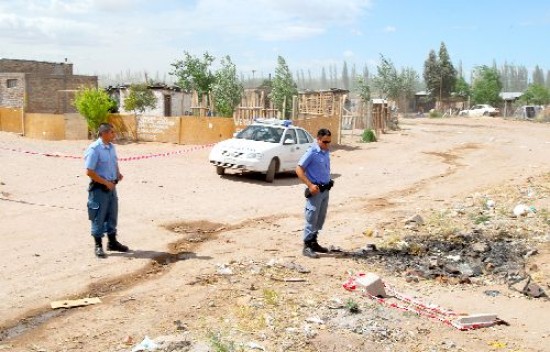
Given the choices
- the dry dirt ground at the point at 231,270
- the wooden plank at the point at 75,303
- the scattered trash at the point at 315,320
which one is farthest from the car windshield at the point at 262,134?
the scattered trash at the point at 315,320

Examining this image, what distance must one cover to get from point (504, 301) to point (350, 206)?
19.6 feet

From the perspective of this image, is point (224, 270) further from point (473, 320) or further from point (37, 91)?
point (37, 91)

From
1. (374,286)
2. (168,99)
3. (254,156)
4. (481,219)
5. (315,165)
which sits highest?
(168,99)

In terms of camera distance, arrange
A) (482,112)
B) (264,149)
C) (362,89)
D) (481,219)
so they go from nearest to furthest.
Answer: (481,219) < (264,149) < (362,89) < (482,112)

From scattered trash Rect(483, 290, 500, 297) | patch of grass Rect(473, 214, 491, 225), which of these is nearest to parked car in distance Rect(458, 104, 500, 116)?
patch of grass Rect(473, 214, 491, 225)

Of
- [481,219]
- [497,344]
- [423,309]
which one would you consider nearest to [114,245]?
[423,309]

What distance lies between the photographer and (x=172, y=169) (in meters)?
17.7

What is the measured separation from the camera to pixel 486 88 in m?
69.4

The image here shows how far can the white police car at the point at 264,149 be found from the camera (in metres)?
15.5

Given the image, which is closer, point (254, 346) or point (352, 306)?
point (254, 346)

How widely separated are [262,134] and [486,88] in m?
58.8

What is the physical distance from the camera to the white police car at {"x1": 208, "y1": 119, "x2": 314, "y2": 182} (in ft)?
50.9

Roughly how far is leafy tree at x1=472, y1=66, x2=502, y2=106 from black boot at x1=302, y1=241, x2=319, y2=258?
217 ft

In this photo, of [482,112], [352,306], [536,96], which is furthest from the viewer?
Result: [536,96]
